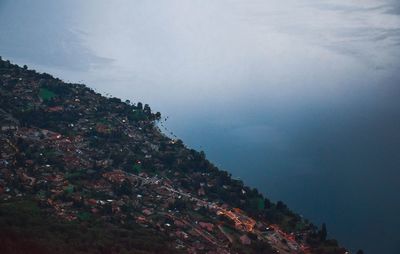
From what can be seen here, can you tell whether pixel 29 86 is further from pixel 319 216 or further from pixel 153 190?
pixel 319 216

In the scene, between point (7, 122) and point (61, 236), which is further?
point (7, 122)

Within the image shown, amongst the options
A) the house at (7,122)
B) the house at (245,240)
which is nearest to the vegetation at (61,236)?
the house at (245,240)

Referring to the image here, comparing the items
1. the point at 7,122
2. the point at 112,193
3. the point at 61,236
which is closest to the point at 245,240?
the point at 112,193

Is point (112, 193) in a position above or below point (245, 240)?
above

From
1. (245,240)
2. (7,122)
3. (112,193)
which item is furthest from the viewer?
(7,122)

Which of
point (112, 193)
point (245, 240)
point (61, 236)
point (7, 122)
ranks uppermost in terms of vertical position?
point (7, 122)

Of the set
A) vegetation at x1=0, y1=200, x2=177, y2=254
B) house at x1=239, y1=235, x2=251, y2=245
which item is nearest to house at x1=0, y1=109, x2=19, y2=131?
vegetation at x1=0, y1=200, x2=177, y2=254

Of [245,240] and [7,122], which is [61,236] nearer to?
[245,240]

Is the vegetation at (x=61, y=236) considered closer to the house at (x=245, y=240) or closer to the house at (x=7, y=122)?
the house at (x=245, y=240)

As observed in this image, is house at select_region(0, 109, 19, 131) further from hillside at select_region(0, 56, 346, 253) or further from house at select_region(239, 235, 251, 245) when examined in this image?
house at select_region(239, 235, 251, 245)

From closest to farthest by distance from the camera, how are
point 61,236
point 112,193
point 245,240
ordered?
point 61,236 → point 245,240 → point 112,193
